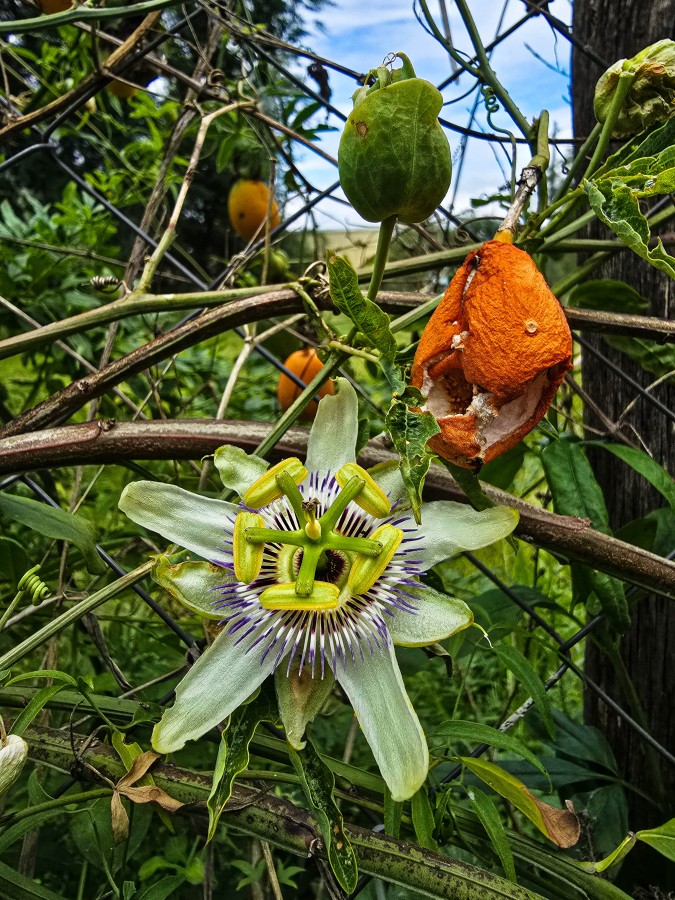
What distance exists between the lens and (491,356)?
1.65ft

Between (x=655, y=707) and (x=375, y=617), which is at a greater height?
(x=375, y=617)

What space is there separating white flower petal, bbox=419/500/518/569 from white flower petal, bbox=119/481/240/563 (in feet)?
0.49

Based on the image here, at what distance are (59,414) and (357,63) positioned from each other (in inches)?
25.8

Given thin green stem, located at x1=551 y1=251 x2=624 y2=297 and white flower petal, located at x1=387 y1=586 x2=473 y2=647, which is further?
thin green stem, located at x1=551 y1=251 x2=624 y2=297

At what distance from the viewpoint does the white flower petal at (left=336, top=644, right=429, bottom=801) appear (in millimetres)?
523

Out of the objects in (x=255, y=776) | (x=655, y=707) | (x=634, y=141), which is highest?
(x=634, y=141)

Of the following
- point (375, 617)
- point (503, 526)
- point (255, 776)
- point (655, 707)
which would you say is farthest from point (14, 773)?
point (655, 707)

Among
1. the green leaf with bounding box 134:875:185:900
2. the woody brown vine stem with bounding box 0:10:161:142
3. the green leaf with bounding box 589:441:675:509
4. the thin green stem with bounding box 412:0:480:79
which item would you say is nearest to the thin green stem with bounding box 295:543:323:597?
the green leaf with bounding box 134:875:185:900

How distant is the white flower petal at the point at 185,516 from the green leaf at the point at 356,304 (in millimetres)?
179

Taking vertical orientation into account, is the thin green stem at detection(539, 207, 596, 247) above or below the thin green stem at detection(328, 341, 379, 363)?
above

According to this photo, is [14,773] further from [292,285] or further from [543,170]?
[543,170]

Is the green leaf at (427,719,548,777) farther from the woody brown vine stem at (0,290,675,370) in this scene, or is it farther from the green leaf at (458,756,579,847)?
the woody brown vine stem at (0,290,675,370)

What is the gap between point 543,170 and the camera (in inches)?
26.3

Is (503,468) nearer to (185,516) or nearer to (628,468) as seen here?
(628,468)
